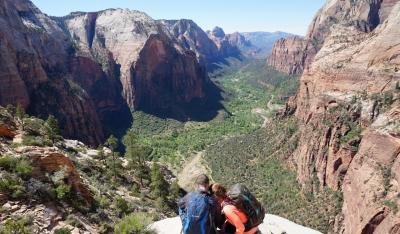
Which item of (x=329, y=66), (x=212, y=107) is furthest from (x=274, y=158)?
(x=212, y=107)

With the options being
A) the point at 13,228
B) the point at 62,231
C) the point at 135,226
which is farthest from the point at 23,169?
the point at 135,226

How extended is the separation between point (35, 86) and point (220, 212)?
87.6m

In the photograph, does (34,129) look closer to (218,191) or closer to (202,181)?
(218,191)

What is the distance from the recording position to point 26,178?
24906 millimetres

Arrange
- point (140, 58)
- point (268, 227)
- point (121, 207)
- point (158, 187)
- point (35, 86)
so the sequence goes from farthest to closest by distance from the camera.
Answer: point (140, 58), point (35, 86), point (158, 187), point (121, 207), point (268, 227)

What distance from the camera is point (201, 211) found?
1152cm

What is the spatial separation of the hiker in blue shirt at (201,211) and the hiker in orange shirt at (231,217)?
1.19 feet

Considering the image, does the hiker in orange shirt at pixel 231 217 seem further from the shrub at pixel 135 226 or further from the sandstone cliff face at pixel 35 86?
the sandstone cliff face at pixel 35 86

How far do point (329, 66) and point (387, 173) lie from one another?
34069 mm

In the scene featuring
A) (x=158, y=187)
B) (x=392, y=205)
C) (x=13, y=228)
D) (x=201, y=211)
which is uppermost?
(x=201, y=211)

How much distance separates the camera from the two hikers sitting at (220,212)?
1154cm

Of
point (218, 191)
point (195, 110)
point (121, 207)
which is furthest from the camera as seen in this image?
point (195, 110)

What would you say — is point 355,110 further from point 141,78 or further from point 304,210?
point 141,78

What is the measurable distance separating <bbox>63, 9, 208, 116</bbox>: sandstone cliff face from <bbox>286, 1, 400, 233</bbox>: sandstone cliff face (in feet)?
251
